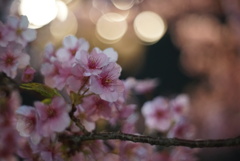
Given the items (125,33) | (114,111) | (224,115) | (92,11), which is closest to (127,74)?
(125,33)

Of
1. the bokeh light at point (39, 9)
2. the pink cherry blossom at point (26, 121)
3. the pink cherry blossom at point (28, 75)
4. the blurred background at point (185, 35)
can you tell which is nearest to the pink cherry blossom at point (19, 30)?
the pink cherry blossom at point (28, 75)

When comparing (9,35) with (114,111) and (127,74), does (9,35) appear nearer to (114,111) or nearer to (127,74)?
(114,111)

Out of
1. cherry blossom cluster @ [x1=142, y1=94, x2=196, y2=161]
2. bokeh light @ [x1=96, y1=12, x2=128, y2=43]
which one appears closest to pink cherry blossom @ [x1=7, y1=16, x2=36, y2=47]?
cherry blossom cluster @ [x1=142, y1=94, x2=196, y2=161]

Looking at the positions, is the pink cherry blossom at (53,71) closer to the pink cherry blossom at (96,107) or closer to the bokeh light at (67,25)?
the pink cherry blossom at (96,107)

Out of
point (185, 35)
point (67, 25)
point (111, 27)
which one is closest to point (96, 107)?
point (185, 35)

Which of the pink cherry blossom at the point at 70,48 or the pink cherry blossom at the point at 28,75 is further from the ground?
the pink cherry blossom at the point at 70,48

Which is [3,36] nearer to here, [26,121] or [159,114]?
[26,121]

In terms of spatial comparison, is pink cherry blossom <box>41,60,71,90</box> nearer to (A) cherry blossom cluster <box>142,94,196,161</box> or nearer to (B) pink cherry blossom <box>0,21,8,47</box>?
(B) pink cherry blossom <box>0,21,8,47</box>
